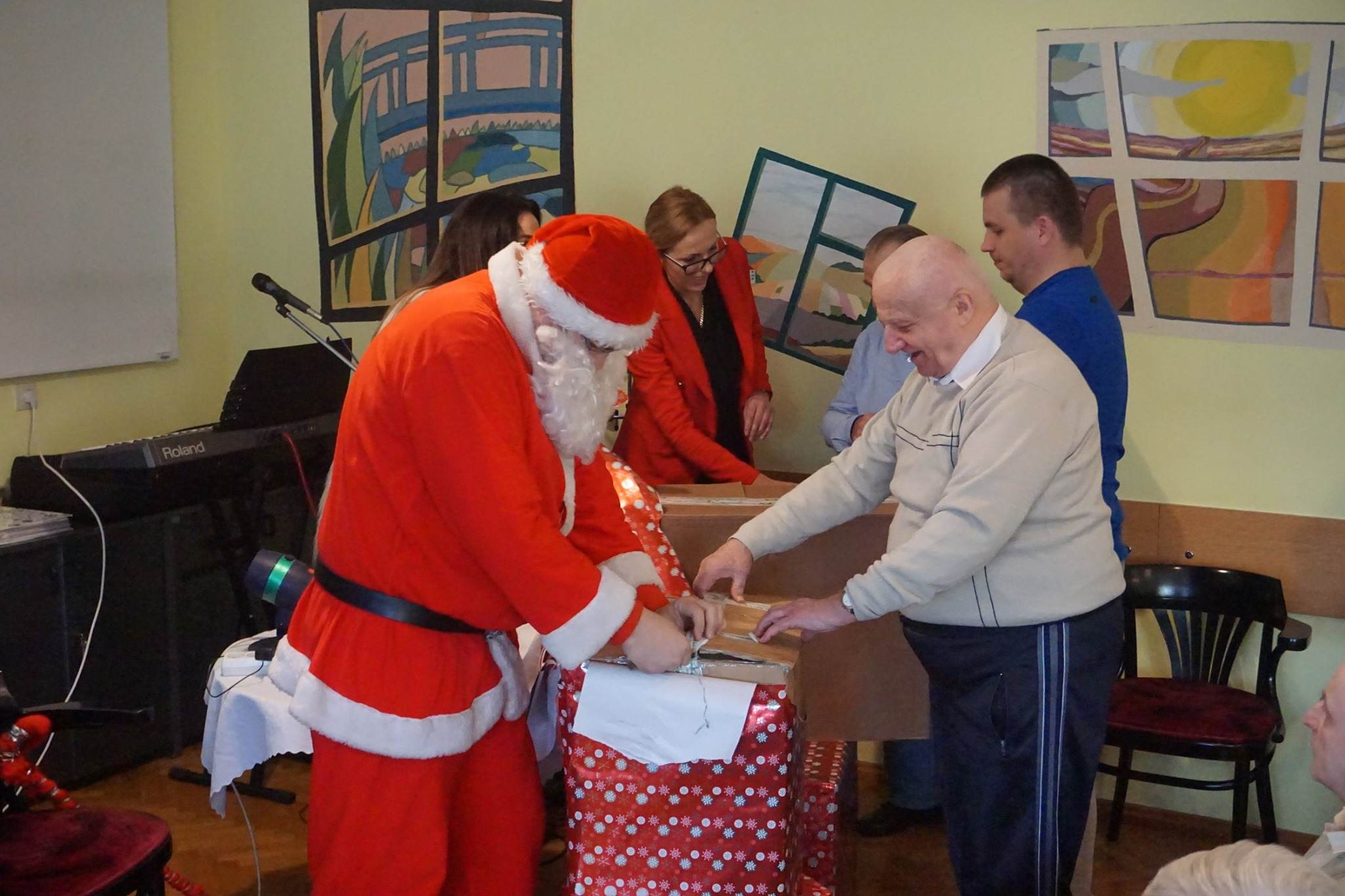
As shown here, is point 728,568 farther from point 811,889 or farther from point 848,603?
point 811,889

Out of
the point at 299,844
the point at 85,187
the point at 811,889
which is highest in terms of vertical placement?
the point at 85,187

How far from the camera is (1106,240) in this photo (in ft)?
11.0

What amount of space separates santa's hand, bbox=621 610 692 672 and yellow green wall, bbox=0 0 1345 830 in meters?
2.00

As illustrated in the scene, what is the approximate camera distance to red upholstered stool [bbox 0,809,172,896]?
210 cm

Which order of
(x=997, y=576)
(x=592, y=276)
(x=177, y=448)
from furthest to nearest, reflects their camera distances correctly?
(x=177, y=448) < (x=997, y=576) < (x=592, y=276)

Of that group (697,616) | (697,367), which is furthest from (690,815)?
(697,367)

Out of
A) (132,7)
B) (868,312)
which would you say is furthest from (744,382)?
(132,7)

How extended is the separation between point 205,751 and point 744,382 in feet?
5.44

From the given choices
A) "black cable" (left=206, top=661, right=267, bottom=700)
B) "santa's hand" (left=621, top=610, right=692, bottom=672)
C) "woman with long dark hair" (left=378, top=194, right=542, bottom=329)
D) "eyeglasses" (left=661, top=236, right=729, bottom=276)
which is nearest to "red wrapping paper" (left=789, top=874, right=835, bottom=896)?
"santa's hand" (left=621, top=610, right=692, bottom=672)

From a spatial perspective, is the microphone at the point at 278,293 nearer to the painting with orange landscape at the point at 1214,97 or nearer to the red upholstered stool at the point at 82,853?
the red upholstered stool at the point at 82,853

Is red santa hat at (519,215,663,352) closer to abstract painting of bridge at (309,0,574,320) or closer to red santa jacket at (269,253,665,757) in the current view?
red santa jacket at (269,253,665,757)

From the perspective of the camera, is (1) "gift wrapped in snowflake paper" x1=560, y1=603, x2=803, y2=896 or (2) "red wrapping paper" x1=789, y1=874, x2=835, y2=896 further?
(2) "red wrapping paper" x1=789, y1=874, x2=835, y2=896

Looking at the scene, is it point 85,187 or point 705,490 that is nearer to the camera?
point 705,490

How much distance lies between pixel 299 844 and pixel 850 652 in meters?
1.60
